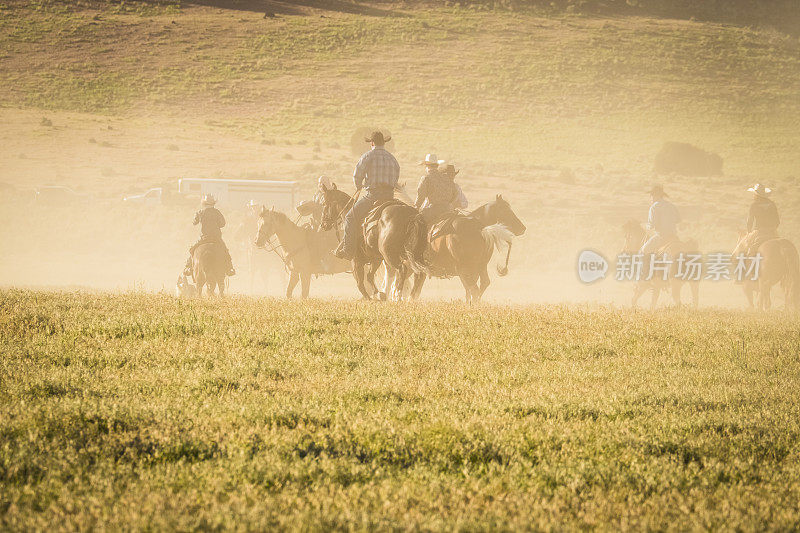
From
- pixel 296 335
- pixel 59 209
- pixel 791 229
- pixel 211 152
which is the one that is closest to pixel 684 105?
pixel 791 229

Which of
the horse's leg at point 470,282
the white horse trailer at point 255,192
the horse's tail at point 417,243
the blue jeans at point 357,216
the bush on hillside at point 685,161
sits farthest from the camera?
the bush on hillside at point 685,161

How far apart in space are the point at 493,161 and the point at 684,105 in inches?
1494

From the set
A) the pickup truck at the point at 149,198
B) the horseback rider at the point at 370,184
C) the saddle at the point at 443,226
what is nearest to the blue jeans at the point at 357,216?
the horseback rider at the point at 370,184

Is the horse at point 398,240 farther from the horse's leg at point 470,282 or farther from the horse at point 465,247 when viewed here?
the horse's leg at point 470,282

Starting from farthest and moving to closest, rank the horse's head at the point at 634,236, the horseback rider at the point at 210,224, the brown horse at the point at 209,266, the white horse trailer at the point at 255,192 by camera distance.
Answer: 1. the white horse trailer at the point at 255,192
2. the horse's head at the point at 634,236
3. the horseback rider at the point at 210,224
4. the brown horse at the point at 209,266

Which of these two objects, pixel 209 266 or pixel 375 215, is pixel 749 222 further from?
pixel 209 266

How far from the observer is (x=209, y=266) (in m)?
19.4

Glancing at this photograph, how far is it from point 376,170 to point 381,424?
32.0ft

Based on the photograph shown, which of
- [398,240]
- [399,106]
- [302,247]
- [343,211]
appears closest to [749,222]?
[398,240]

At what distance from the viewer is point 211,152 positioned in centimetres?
6600

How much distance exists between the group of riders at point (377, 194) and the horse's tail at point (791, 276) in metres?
8.81

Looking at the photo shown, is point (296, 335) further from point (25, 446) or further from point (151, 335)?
point (25, 446)

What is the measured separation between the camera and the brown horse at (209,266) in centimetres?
1942

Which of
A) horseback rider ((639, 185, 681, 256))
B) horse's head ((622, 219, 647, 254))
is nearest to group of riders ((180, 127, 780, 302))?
horseback rider ((639, 185, 681, 256))
